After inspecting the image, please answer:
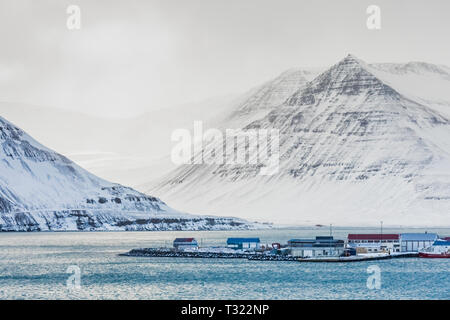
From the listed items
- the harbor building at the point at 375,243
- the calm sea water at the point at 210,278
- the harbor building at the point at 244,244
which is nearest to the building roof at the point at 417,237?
the harbor building at the point at 375,243

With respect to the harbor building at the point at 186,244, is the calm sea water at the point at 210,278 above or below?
below

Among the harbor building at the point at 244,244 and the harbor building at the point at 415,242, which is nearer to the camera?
the harbor building at the point at 415,242

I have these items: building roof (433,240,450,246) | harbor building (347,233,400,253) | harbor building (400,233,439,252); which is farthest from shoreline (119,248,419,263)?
harbor building (400,233,439,252)

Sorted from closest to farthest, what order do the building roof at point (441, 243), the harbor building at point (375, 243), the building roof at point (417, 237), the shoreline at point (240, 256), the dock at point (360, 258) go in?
the dock at point (360, 258) < the shoreline at point (240, 256) < the building roof at point (441, 243) < the harbor building at point (375, 243) < the building roof at point (417, 237)

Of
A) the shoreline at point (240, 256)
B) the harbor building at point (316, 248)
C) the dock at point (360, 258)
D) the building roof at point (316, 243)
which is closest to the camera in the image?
the dock at point (360, 258)

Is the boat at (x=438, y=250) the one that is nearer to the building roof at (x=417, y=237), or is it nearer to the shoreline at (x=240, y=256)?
the shoreline at (x=240, y=256)

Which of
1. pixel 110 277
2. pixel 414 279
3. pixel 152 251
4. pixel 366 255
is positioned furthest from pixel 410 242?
pixel 110 277

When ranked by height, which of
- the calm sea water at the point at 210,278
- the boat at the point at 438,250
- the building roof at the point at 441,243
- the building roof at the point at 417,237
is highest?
the building roof at the point at 417,237
